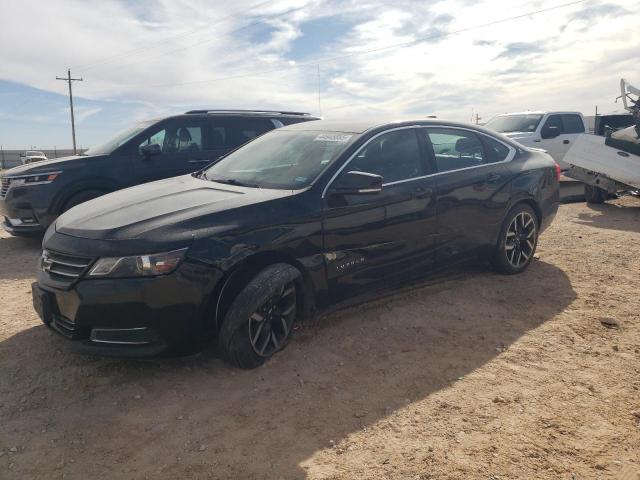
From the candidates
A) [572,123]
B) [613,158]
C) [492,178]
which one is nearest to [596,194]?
[613,158]

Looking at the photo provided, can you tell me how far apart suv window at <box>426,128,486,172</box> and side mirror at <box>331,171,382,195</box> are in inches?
41.5

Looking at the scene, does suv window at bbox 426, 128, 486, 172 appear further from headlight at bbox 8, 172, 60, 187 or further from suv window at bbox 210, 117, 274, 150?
headlight at bbox 8, 172, 60, 187

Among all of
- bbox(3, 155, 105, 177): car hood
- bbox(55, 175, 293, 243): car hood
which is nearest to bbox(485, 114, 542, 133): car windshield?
bbox(3, 155, 105, 177): car hood

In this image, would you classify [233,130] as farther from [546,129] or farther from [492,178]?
[546,129]

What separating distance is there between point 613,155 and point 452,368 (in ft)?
24.0

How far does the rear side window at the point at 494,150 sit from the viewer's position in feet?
16.6

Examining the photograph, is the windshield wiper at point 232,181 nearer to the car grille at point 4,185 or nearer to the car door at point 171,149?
the car door at point 171,149

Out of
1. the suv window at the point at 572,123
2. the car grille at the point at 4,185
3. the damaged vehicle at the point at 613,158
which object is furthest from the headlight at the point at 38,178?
the suv window at the point at 572,123

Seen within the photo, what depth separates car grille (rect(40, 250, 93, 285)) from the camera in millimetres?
3061

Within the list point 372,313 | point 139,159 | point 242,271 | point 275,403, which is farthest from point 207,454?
point 139,159

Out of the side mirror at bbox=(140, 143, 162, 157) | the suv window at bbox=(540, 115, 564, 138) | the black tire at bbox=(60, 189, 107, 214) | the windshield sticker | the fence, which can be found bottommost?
the black tire at bbox=(60, 189, 107, 214)

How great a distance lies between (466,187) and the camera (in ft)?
15.3

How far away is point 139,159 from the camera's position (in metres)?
7.20

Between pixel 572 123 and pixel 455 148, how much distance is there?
1093cm
